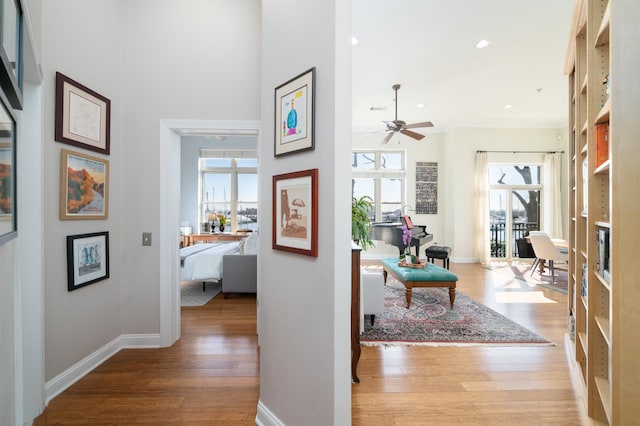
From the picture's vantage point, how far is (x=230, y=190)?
320 inches

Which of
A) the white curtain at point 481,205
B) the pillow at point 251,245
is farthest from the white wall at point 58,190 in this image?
the white curtain at point 481,205

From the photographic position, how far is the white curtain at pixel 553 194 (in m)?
7.21

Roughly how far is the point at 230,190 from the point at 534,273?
23.6ft

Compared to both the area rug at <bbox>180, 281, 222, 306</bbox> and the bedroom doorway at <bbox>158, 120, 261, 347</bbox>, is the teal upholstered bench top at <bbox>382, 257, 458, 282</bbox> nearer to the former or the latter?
the bedroom doorway at <bbox>158, 120, 261, 347</bbox>

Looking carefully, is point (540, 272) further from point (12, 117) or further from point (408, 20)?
point (12, 117)

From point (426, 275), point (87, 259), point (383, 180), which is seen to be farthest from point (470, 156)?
point (87, 259)

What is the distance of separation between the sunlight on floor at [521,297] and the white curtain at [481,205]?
2460 millimetres

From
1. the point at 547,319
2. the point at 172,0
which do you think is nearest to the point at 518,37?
the point at 547,319

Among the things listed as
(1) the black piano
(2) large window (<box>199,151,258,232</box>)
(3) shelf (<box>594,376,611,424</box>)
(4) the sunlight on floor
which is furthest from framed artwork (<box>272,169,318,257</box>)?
(2) large window (<box>199,151,258,232</box>)

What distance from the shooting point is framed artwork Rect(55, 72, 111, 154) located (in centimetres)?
225

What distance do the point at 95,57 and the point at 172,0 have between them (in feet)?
2.95

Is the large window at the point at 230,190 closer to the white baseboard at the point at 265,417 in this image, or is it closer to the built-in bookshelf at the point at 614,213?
the white baseboard at the point at 265,417

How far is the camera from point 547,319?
3.68 m

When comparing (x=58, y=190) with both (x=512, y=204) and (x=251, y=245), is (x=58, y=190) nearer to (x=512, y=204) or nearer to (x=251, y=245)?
(x=251, y=245)
